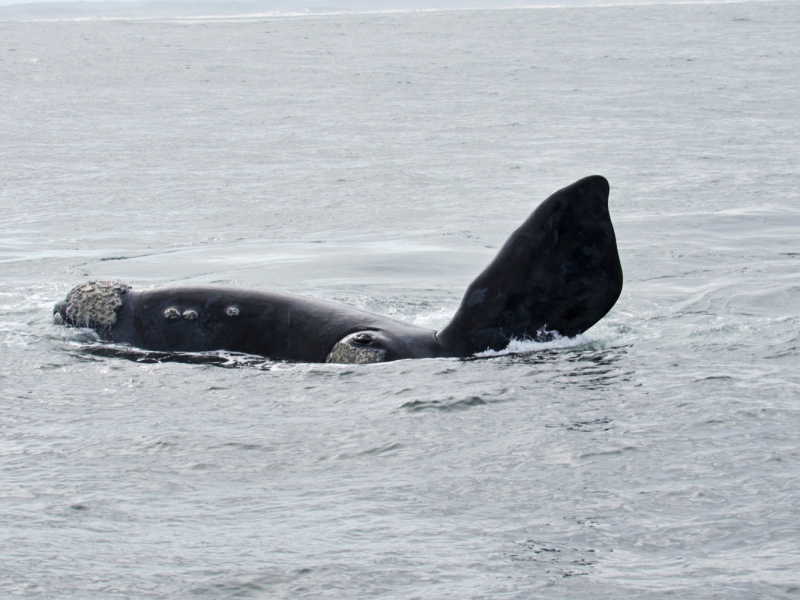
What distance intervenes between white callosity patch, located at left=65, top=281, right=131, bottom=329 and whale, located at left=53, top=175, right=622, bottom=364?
0.01 m

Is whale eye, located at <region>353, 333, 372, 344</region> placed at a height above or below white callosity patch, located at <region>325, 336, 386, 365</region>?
above

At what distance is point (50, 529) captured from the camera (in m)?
4.25

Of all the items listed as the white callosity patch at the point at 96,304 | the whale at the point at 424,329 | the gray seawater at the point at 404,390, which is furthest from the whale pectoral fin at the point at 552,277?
the white callosity patch at the point at 96,304

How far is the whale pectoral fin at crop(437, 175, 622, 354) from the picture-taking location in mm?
6832

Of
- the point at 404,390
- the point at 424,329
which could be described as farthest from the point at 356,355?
the point at 404,390

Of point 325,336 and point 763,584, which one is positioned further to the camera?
point 325,336

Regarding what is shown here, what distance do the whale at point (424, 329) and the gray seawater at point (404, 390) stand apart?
212mm

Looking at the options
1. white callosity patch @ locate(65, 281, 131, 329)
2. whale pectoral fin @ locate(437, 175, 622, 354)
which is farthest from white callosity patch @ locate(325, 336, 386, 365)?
white callosity patch @ locate(65, 281, 131, 329)

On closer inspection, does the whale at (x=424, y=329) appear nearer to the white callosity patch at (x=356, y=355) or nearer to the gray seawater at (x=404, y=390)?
the white callosity patch at (x=356, y=355)

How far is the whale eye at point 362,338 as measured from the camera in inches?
281

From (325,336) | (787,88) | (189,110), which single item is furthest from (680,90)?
(325,336)

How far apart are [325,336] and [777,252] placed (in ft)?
23.7

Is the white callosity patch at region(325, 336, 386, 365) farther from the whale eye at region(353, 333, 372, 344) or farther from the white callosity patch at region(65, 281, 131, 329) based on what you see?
the white callosity patch at region(65, 281, 131, 329)

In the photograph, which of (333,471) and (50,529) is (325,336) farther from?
(50,529)
